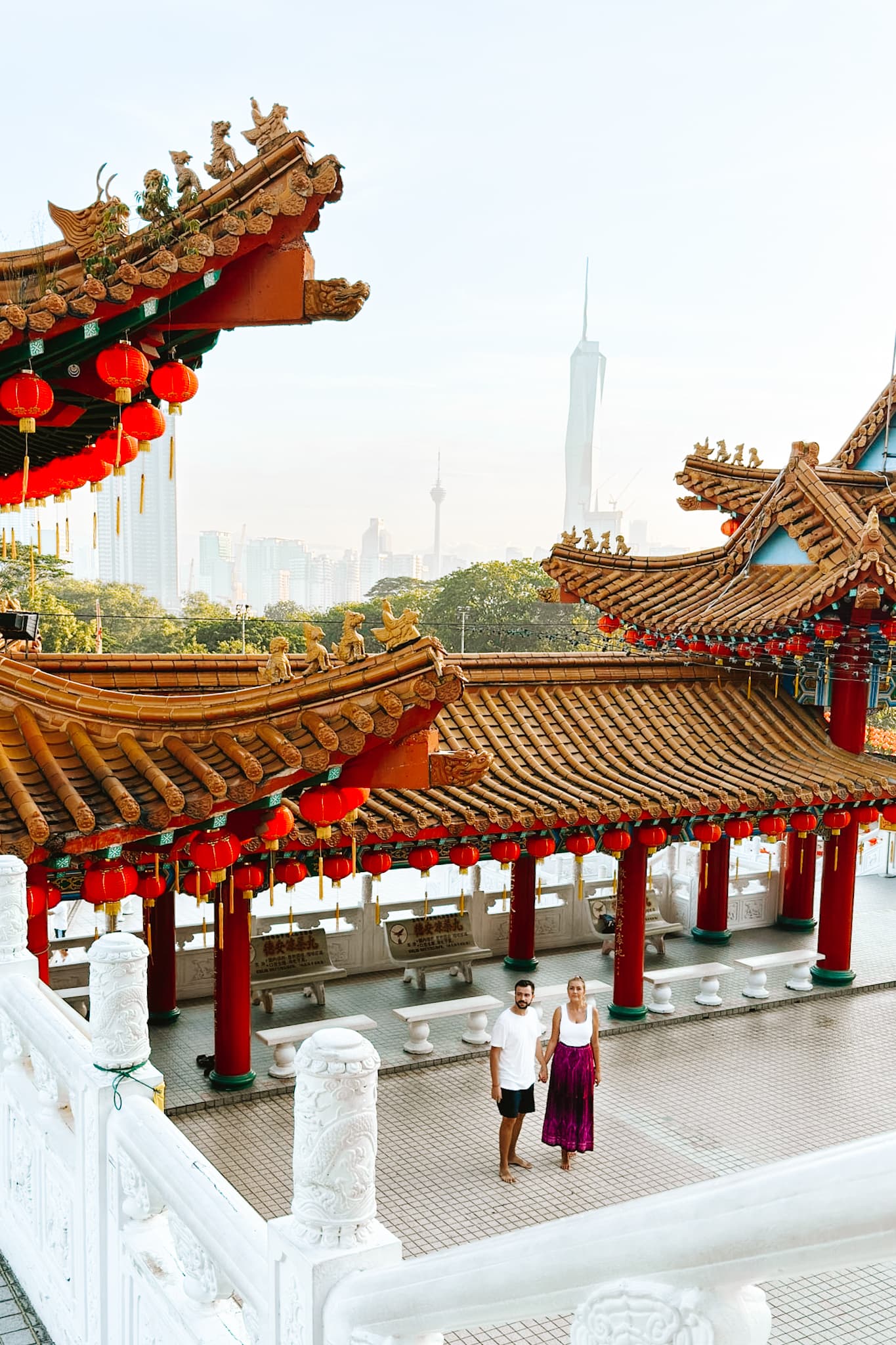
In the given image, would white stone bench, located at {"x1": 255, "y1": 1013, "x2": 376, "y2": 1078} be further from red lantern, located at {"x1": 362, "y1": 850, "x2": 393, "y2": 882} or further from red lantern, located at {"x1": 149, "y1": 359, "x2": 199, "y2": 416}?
red lantern, located at {"x1": 149, "y1": 359, "x2": 199, "y2": 416}

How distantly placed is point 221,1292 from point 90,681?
21.2 feet

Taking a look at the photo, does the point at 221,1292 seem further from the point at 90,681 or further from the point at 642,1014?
the point at 642,1014

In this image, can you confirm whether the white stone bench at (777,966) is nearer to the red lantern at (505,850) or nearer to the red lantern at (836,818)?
the red lantern at (836,818)

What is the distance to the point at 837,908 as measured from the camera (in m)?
11.8

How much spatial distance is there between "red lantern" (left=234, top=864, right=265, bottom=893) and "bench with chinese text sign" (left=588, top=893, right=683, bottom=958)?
5.73 meters

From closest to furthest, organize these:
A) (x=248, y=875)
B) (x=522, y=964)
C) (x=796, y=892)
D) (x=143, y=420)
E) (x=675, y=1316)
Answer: (x=675, y=1316)
(x=143, y=420)
(x=248, y=875)
(x=522, y=964)
(x=796, y=892)

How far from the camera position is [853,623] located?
11070mm

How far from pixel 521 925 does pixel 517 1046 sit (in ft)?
16.0

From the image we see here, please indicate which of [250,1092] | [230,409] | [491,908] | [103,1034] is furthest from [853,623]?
[230,409]

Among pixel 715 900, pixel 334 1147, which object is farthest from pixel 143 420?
pixel 715 900

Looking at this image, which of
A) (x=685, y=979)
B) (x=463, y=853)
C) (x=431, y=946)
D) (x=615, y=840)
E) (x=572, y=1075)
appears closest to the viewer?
(x=572, y=1075)

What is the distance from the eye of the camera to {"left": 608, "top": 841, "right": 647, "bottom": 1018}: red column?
10633mm

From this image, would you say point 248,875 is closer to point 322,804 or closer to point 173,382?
point 322,804

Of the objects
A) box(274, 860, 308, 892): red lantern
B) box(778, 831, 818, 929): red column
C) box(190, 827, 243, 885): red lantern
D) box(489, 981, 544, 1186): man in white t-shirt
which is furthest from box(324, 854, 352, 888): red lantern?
box(778, 831, 818, 929): red column
